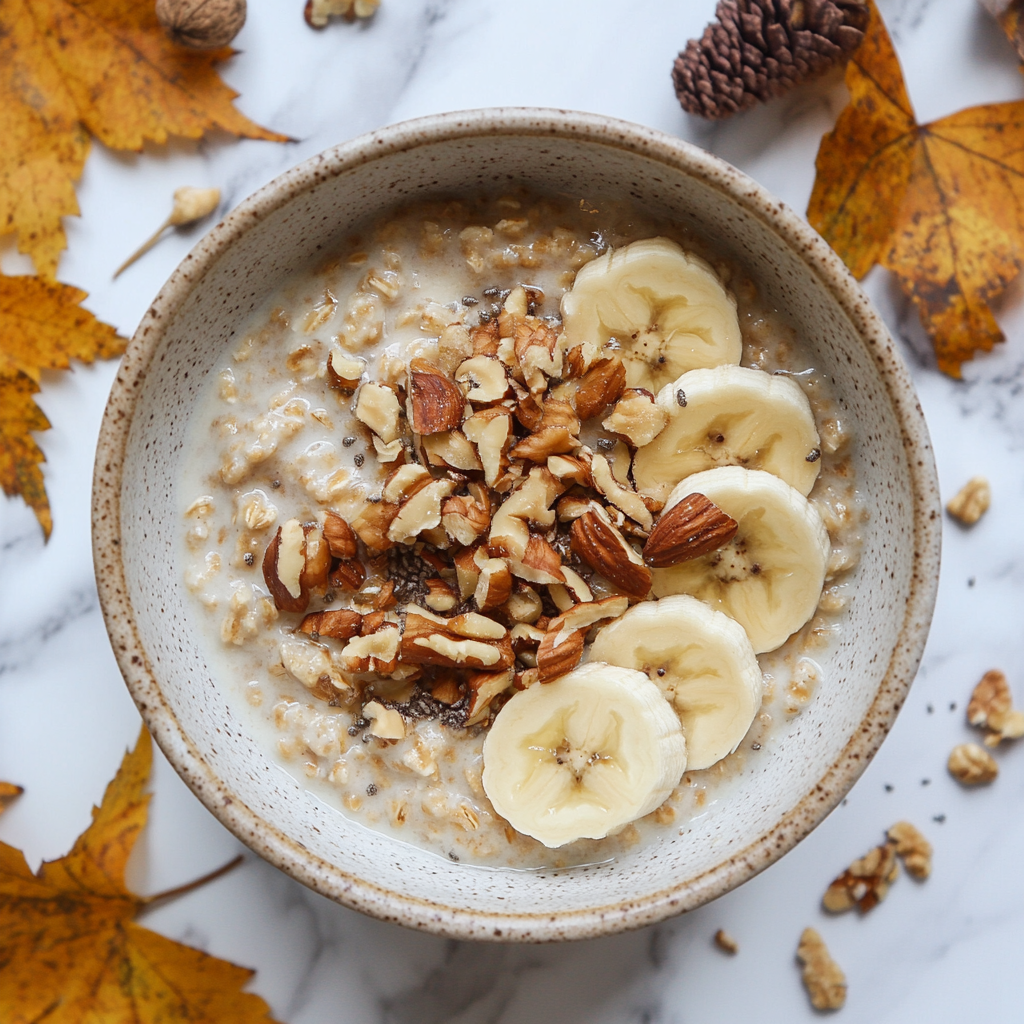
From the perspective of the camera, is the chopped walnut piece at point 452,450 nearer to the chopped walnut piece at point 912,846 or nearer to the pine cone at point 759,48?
the pine cone at point 759,48

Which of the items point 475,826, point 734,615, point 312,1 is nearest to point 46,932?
point 475,826

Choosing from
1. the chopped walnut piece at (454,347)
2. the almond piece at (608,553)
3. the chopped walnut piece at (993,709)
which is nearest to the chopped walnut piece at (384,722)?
the almond piece at (608,553)

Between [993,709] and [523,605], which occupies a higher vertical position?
[523,605]

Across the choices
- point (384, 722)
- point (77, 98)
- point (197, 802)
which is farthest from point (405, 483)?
point (77, 98)

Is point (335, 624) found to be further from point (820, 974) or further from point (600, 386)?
point (820, 974)

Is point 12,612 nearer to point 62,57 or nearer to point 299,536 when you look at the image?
point 299,536

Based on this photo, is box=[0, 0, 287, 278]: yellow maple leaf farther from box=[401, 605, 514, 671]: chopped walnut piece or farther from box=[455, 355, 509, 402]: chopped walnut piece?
box=[401, 605, 514, 671]: chopped walnut piece

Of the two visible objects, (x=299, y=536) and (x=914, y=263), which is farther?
(x=914, y=263)
